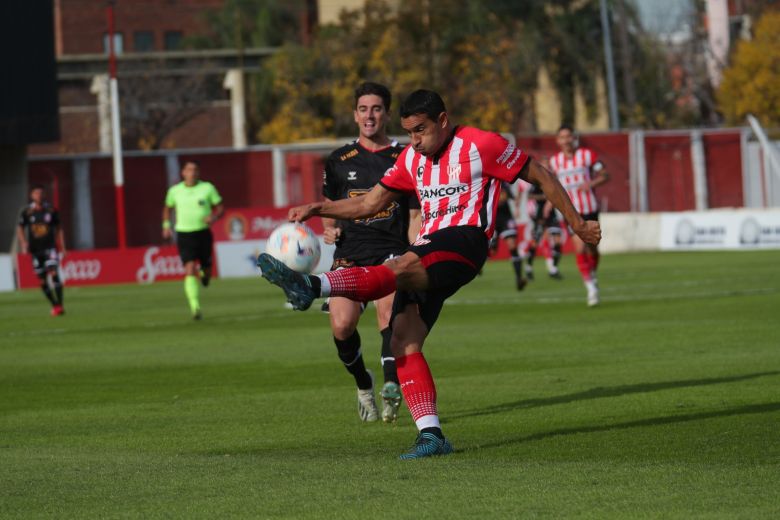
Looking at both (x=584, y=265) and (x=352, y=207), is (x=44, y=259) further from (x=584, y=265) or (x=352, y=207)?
(x=352, y=207)

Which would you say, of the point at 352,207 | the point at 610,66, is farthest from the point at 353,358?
the point at 610,66

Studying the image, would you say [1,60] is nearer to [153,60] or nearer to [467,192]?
[153,60]

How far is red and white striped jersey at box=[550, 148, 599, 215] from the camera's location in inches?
833

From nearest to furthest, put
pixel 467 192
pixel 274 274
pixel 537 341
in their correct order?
pixel 274 274, pixel 467 192, pixel 537 341

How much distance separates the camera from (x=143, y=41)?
298 ft

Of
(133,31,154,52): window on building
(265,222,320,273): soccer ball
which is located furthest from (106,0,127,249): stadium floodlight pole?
(133,31,154,52): window on building

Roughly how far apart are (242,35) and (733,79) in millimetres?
29891

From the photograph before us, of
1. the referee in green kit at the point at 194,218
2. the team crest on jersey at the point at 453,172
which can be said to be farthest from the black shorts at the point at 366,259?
the referee in green kit at the point at 194,218

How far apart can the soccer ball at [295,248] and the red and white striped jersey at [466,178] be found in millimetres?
935

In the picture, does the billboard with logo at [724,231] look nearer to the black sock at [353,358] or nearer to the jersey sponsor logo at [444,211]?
the black sock at [353,358]

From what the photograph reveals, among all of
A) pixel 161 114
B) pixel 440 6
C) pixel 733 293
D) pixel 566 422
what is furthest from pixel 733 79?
pixel 566 422

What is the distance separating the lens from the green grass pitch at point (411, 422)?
22.5ft

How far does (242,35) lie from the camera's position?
3081 inches

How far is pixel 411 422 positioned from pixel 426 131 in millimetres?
2630
